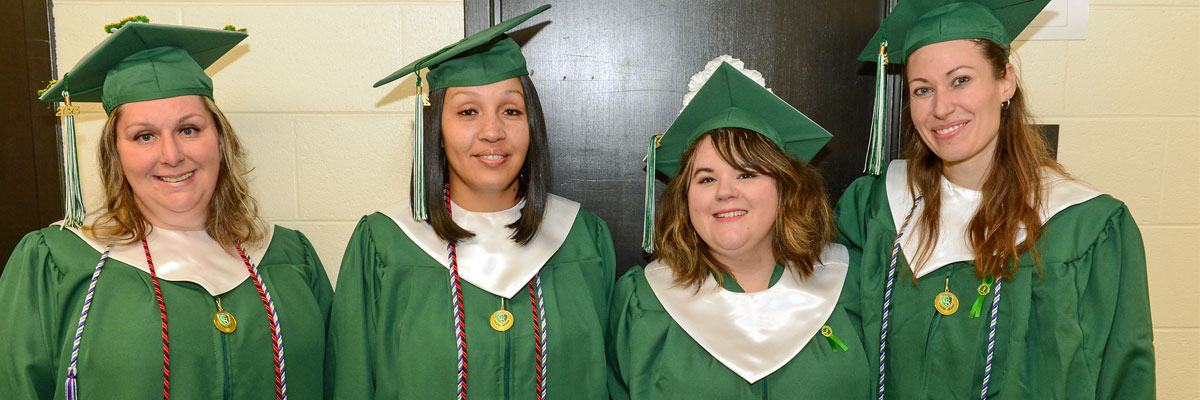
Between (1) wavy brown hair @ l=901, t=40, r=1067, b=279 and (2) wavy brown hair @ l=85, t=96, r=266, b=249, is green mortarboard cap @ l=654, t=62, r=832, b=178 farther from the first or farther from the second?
(2) wavy brown hair @ l=85, t=96, r=266, b=249

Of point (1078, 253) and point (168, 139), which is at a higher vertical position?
point (168, 139)

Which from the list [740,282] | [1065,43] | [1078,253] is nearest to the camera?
[1078,253]

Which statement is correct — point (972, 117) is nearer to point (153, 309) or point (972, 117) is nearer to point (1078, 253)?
point (1078, 253)

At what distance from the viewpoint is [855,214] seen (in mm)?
2018

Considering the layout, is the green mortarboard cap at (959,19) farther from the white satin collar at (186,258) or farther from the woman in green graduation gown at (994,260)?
the white satin collar at (186,258)

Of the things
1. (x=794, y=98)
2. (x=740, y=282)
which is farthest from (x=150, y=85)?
(x=794, y=98)

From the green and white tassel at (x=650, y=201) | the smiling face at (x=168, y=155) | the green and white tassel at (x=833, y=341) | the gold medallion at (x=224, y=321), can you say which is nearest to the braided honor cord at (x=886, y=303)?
the green and white tassel at (x=833, y=341)

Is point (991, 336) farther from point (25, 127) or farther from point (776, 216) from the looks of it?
point (25, 127)

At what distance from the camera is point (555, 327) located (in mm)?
1812

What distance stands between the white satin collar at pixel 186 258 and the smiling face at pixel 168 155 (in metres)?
0.05

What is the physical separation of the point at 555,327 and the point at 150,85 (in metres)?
1.15

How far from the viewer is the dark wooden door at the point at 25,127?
2143 millimetres

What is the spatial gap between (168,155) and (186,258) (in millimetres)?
264

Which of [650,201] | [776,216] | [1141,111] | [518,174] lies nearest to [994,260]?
[776,216]
